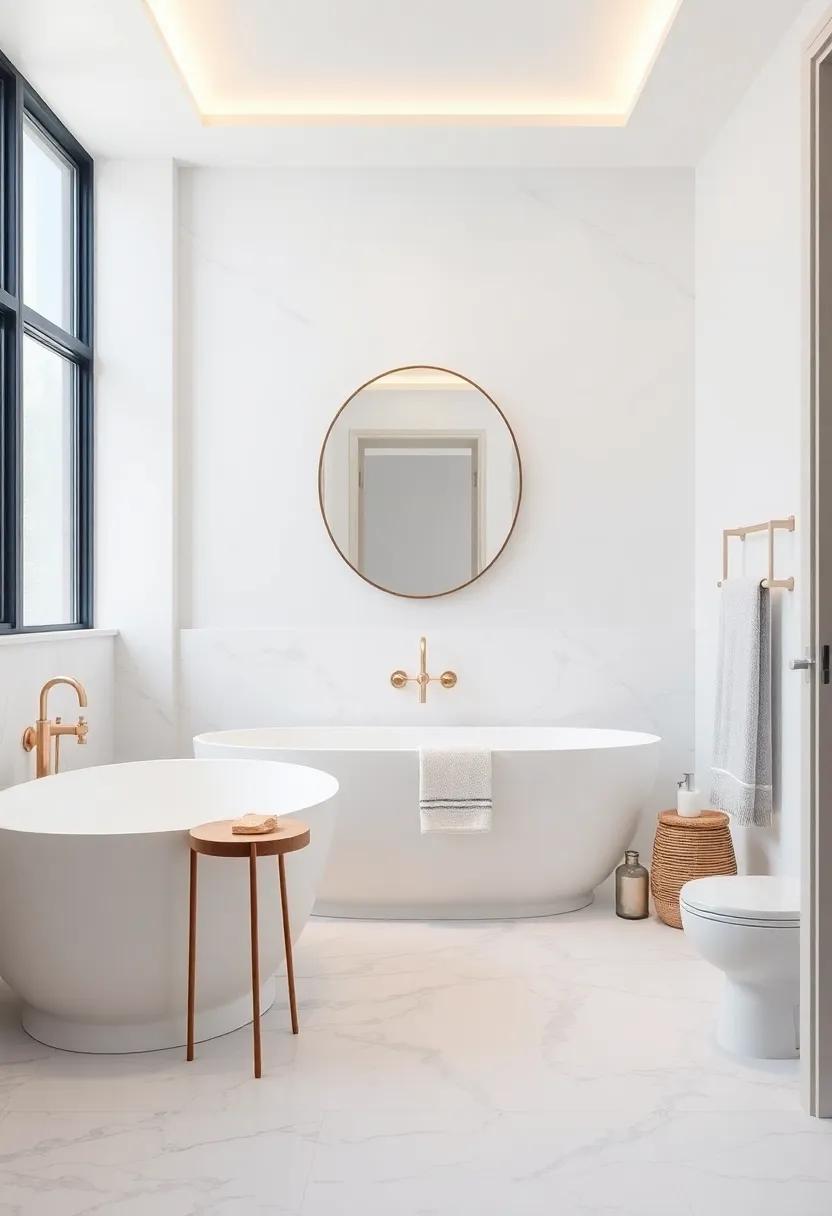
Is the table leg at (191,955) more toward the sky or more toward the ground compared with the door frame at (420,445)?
more toward the ground

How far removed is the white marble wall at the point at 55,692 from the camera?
3.17 m

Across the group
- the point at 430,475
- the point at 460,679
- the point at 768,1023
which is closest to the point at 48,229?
the point at 430,475

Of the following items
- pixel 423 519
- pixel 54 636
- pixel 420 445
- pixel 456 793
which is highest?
pixel 420 445

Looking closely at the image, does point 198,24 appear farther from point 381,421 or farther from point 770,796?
point 770,796

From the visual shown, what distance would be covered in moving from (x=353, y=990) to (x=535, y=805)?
2.89 feet

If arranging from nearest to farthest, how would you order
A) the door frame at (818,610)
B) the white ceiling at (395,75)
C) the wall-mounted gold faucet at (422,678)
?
the door frame at (818,610), the white ceiling at (395,75), the wall-mounted gold faucet at (422,678)

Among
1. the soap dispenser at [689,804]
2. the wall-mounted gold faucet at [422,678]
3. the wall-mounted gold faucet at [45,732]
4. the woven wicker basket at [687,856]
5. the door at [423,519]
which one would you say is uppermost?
the door at [423,519]

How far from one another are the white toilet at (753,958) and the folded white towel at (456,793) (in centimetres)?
93

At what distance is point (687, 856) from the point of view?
353 cm

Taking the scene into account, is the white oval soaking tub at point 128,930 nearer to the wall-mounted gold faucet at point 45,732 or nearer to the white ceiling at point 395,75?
the wall-mounted gold faucet at point 45,732

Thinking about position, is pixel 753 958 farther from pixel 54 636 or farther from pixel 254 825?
pixel 54 636

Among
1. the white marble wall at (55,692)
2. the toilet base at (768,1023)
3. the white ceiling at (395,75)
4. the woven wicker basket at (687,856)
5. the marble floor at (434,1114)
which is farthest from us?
the woven wicker basket at (687,856)

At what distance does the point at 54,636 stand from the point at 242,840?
Answer: 57.1 inches

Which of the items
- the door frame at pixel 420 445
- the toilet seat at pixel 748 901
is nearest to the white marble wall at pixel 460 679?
the door frame at pixel 420 445
